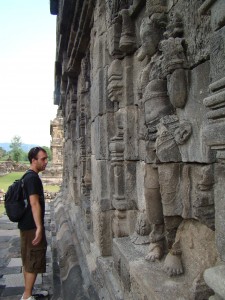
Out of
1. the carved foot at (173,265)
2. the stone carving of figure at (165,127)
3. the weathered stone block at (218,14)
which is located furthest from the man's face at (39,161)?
the weathered stone block at (218,14)

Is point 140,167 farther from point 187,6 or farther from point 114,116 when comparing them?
point 187,6

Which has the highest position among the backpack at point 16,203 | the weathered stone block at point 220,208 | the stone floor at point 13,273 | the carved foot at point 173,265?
the weathered stone block at point 220,208

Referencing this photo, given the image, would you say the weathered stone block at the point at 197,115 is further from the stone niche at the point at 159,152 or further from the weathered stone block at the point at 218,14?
the weathered stone block at the point at 218,14

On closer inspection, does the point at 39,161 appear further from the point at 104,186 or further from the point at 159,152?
the point at 159,152

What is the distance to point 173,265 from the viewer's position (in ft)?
6.32

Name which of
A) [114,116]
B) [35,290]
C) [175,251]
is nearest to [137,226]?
[175,251]

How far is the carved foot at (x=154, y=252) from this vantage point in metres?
2.17

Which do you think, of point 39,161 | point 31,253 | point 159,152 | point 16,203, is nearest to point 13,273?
point 31,253

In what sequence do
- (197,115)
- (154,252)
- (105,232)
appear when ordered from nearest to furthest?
(197,115) → (154,252) → (105,232)

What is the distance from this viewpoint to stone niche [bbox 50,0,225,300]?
1408mm

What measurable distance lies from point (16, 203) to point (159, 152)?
6.78 feet

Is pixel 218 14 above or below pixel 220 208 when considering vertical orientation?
above

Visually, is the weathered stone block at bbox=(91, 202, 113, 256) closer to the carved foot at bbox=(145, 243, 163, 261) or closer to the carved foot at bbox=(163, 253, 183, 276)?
the carved foot at bbox=(145, 243, 163, 261)

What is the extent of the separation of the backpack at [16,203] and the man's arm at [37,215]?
0.12 m
